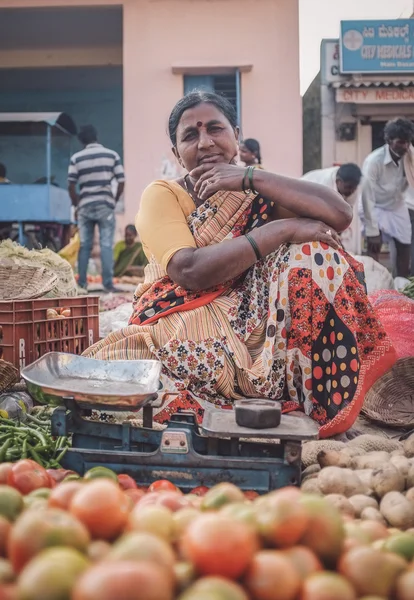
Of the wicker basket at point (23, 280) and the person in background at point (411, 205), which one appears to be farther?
the person in background at point (411, 205)

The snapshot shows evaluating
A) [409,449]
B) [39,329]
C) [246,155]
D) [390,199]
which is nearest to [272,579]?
[409,449]

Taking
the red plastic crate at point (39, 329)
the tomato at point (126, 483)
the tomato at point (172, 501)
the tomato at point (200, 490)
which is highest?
the red plastic crate at point (39, 329)

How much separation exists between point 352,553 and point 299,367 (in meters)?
1.63

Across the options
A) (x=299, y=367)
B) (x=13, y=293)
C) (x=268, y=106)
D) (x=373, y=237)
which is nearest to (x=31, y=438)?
(x=299, y=367)

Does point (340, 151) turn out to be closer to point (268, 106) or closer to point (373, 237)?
point (268, 106)

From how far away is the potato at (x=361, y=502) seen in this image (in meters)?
1.80

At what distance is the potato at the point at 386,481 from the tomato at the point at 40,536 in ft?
3.75

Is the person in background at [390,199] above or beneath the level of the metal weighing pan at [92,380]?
above

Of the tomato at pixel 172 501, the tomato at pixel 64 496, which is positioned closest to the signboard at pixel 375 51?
the tomato at pixel 172 501

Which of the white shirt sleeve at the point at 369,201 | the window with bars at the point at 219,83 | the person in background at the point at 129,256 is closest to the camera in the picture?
the white shirt sleeve at the point at 369,201

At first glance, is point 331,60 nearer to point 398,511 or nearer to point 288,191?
point 288,191

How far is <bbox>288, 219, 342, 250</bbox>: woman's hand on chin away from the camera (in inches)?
106

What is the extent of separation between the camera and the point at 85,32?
39.4ft

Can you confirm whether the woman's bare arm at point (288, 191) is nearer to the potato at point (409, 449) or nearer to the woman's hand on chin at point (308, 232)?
the woman's hand on chin at point (308, 232)
